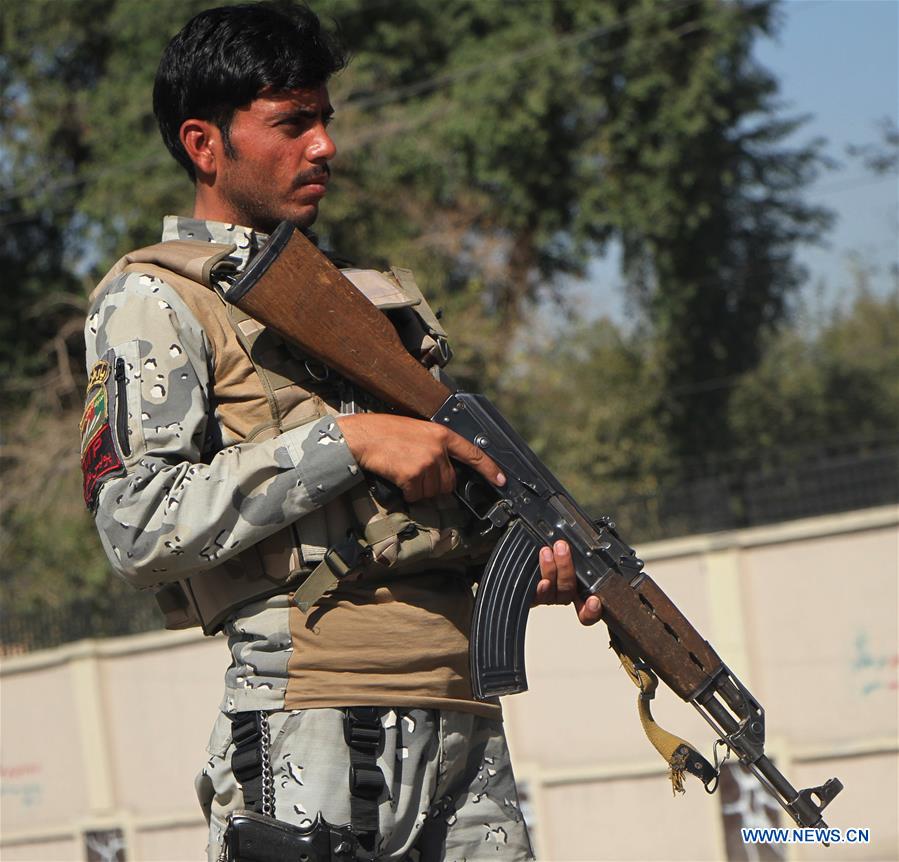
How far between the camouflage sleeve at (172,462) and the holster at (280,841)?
384mm

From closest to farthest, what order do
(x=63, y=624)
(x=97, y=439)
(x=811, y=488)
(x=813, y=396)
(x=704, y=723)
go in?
(x=97, y=439) → (x=704, y=723) → (x=811, y=488) → (x=63, y=624) → (x=813, y=396)

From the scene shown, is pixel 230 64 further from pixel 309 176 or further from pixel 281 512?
pixel 281 512

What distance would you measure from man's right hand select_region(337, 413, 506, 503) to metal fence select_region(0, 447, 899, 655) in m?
6.56

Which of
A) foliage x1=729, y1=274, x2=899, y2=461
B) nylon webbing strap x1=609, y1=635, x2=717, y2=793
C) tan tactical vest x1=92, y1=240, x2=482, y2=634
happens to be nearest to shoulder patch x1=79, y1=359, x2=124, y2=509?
tan tactical vest x1=92, y1=240, x2=482, y2=634

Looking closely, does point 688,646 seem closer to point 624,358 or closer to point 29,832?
point 29,832

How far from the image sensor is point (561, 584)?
2219 millimetres

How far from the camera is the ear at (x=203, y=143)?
2.19 meters

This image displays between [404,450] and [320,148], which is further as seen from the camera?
[320,148]

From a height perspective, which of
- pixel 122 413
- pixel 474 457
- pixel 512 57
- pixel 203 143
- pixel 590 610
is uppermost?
pixel 512 57

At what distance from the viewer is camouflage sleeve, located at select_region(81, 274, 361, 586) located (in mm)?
1915

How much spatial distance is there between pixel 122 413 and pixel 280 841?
0.68 meters

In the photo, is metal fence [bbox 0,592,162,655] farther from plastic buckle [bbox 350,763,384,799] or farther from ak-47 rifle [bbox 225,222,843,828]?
plastic buckle [bbox 350,763,384,799]

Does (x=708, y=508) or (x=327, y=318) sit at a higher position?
(x=708, y=508)

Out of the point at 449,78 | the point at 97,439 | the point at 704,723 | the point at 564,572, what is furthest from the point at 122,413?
the point at 449,78
